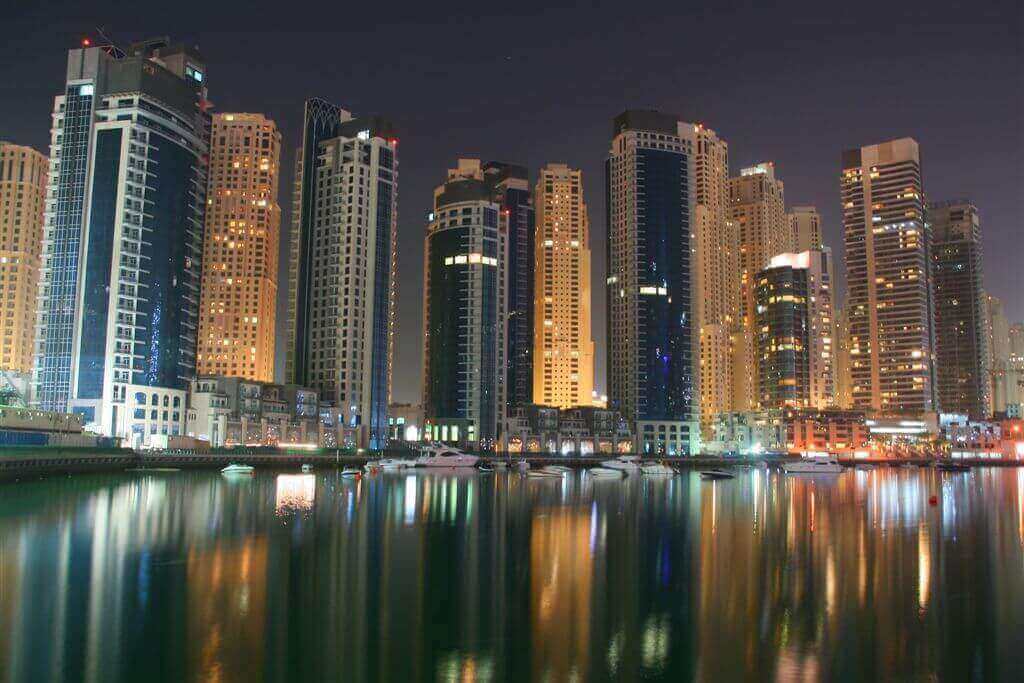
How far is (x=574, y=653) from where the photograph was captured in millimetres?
20672

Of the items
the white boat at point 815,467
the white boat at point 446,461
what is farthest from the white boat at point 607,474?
the white boat at point 815,467

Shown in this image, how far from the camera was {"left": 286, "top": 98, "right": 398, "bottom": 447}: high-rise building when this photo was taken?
172 metres

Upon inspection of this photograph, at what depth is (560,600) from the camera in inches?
1051

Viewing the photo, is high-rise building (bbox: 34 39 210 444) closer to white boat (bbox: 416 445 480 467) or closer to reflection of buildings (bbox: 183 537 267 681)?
white boat (bbox: 416 445 480 467)

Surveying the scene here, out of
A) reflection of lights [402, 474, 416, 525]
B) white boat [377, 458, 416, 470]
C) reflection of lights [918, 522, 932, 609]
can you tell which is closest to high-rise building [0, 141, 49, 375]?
white boat [377, 458, 416, 470]

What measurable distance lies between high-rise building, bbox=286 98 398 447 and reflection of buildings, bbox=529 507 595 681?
425 feet

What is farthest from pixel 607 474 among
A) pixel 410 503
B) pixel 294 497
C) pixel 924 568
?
pixel 924 568

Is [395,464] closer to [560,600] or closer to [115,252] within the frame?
[115,252]

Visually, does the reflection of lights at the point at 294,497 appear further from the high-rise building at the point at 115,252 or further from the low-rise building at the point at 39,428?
the high-rise building at the point at 115,252

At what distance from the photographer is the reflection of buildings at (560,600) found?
→ 19.9 m

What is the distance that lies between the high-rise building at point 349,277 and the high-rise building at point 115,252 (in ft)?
120

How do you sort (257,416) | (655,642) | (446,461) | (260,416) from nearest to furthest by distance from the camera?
(655,642) → (446,461) → (257,416) → (260,416)

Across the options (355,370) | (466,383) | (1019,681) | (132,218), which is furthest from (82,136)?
(1019,681)

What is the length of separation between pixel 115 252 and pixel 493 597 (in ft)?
414
